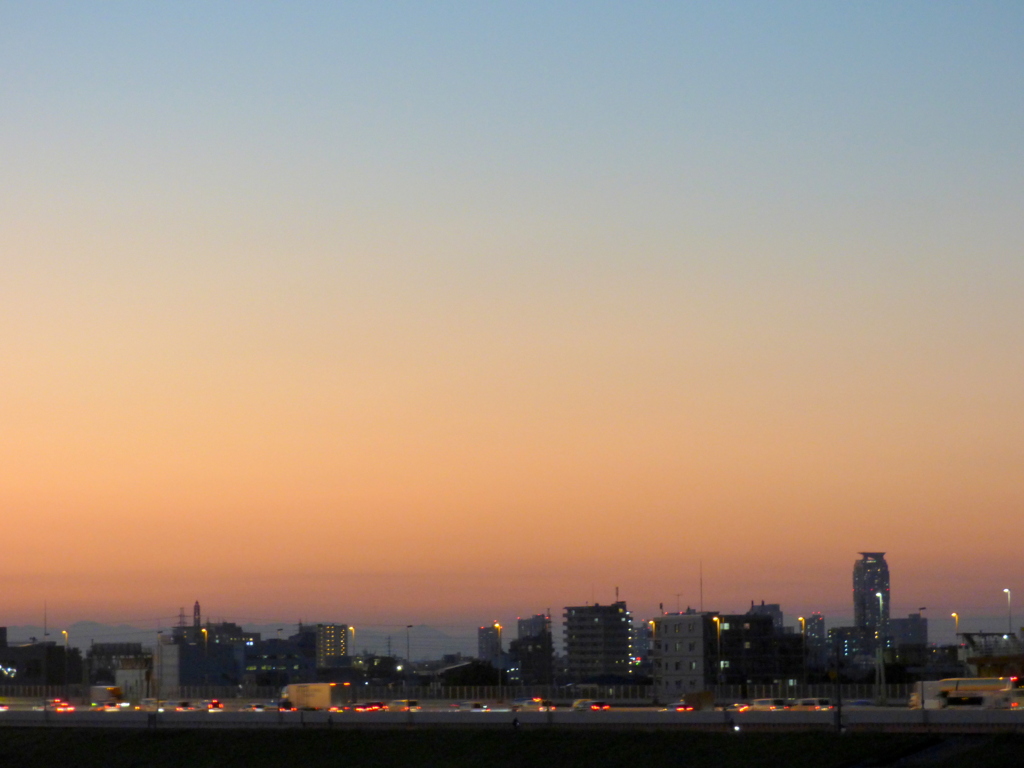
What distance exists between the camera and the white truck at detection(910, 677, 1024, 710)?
56562mm

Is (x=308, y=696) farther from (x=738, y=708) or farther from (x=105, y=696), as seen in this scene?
(x=738, y=708)

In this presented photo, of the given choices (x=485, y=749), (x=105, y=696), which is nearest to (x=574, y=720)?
(x=485, y=749)

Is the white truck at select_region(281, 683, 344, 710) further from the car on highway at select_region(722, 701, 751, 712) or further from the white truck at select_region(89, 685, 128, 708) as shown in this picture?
the car on highway at select_region(722, 701, 751, 712)

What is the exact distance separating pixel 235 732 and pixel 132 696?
6292cm

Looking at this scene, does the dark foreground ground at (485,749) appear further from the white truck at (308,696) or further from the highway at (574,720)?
the white truck at (308,696)

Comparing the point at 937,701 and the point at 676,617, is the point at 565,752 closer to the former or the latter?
the point at 937,701

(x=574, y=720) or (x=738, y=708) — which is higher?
(x=574, y=720)

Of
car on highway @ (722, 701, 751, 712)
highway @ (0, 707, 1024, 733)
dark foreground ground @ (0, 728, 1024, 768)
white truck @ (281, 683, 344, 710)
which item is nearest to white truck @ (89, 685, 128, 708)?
white truck @ (281, 683, 344, 710)

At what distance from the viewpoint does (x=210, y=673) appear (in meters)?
165

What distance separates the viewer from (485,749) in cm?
5375

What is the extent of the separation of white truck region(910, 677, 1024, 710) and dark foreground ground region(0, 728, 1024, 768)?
26.6ft

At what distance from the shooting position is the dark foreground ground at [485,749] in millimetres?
45781

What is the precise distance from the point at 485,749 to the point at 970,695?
22.6 m

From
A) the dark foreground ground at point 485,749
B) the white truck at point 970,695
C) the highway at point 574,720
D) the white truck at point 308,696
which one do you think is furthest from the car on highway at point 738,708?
the white truck at point 308,696
